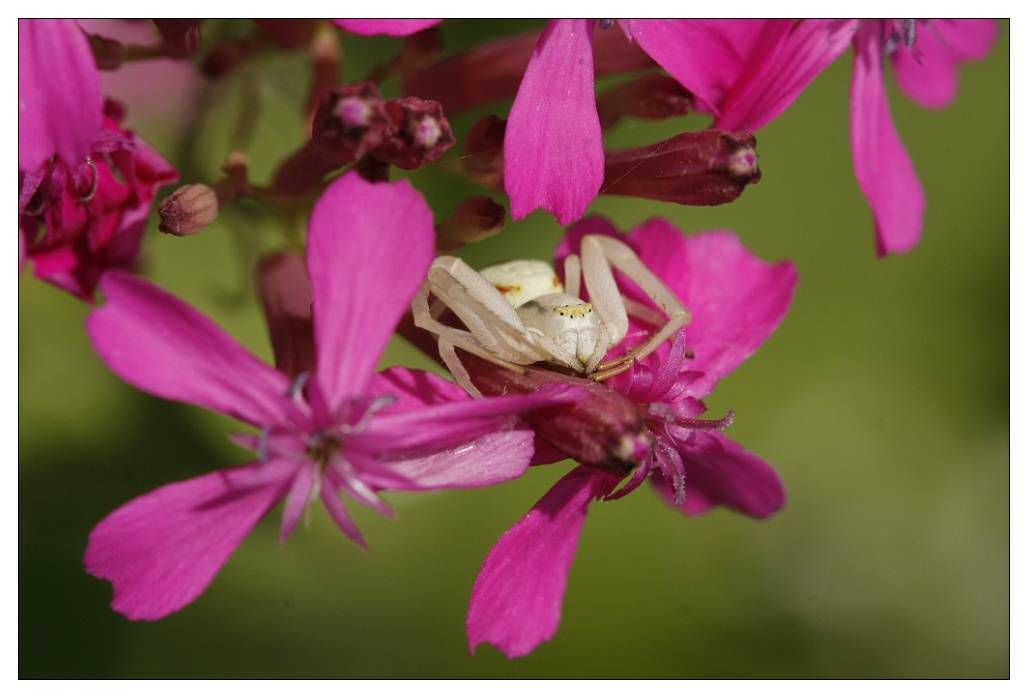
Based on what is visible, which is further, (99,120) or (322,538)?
(322,538)

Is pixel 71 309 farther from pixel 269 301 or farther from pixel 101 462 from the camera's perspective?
pixel 269 301

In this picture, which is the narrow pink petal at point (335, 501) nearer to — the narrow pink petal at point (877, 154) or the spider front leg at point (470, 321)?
the spider front leg at point (470, 321)

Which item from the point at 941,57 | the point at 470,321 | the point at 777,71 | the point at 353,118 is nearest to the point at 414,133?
the point at 353,118

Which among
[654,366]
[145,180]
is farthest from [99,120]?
[654,366]

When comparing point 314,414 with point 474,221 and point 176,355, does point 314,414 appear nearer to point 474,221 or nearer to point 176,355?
point 176,355

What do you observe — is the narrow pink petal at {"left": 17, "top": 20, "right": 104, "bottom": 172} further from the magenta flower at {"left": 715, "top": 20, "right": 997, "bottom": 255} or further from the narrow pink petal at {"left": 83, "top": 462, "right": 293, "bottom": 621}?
the magenta flower at {"left": 715, "top": 20, "right": 997, "bottom": 255}
